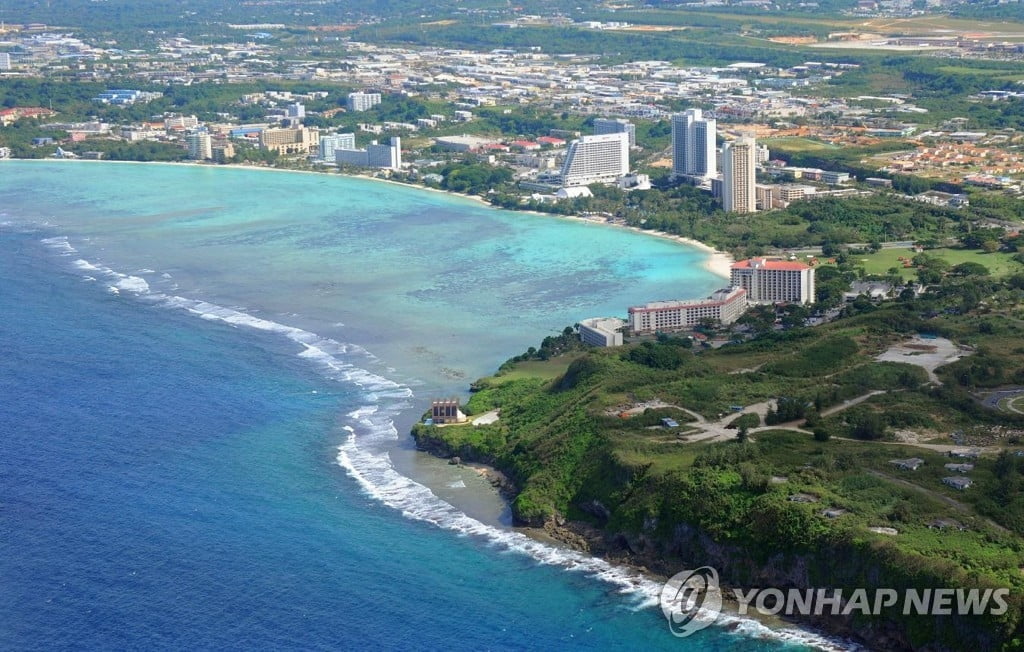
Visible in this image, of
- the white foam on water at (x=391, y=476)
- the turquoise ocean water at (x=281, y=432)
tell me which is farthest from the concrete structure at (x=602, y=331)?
the white foam on water at (x=391, y=476)

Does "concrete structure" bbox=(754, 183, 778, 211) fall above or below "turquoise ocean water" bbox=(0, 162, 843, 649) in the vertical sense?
above

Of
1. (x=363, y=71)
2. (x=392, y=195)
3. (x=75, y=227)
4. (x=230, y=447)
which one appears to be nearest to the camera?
(x=230, y=447)

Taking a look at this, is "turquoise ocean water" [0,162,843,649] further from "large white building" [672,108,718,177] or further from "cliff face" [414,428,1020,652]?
"large white building" [672,108,718,177]

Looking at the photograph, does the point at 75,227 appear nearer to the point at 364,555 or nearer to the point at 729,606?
the point at 364,555

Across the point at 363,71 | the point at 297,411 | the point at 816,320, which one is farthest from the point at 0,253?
the point at 363,71

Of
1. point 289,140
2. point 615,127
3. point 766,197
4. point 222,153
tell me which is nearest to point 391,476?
point 766,197

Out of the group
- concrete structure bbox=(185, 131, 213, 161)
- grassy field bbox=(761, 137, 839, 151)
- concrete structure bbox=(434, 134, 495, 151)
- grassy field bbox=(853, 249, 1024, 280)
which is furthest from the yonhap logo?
concrete structure bbox=(185, 131, 213, 161)
